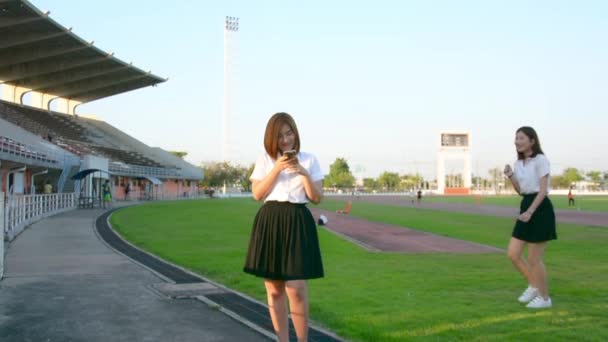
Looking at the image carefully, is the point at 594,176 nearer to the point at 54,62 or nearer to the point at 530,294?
the point at 54,62

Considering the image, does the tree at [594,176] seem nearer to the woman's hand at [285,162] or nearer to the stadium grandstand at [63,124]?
the stadium grandstand at [63,124]

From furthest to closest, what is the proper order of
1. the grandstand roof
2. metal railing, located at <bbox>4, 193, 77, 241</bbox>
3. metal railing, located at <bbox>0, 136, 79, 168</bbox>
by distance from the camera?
the grandstand roof, metal railing, located at <bbox>0, 136, 79, 168</bbox>, metal railing, located at <bbox>4, 193, 77, 241</bbox>

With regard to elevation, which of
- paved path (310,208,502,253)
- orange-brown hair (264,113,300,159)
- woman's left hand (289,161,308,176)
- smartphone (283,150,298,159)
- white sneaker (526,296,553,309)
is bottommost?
paved path (310,208,502,253)

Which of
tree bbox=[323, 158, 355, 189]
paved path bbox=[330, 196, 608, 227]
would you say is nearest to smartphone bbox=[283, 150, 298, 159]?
paved path bbox=[330, 196, 608, 227]

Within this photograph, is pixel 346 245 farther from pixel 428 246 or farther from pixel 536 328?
pixel 536 328

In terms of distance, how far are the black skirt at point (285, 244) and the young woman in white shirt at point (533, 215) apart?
3.14 metres

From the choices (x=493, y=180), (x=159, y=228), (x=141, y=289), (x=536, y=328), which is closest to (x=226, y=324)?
(x=141, y=289)

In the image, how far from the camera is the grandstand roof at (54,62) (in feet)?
123

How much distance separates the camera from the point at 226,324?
18.4ft

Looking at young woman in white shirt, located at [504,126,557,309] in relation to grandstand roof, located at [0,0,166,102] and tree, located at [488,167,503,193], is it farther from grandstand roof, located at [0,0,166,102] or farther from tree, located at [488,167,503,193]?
tree, located at [488,167,503,193]

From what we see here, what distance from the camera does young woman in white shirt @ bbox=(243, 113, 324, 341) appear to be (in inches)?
157

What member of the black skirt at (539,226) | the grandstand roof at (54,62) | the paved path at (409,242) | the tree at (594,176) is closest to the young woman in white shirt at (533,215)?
the black skirt at (539,226)

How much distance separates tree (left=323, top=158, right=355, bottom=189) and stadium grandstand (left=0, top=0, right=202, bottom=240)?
79995 millimetres

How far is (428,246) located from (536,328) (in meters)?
9.53
